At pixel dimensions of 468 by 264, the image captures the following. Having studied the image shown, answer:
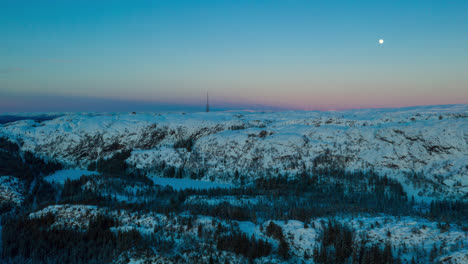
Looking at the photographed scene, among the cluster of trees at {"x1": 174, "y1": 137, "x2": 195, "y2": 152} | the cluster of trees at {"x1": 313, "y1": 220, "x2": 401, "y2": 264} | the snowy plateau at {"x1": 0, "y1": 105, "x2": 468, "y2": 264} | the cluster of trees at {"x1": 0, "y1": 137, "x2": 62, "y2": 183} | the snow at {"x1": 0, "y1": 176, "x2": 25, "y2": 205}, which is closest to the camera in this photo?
the cluster of trees at {"x1": 313, "y1": 220, "x2": 401, "y2": 264}

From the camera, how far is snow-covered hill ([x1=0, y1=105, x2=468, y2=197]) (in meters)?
43.9

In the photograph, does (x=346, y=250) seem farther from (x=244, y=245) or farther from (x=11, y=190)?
(x=11, y=190)

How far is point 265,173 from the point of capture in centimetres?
5375

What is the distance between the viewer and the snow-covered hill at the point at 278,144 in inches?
1730

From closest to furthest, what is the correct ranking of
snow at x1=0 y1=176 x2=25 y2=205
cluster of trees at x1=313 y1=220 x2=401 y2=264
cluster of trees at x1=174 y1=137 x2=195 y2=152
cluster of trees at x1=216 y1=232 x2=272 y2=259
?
cluster of trees at x1=313 y1=220 x2=401 y2=264
cluster of trees at x1=216 y1=232 x2=272 y2=259
snow at x1=0 y1=176 x2=25 y2=205
cluster of trees at x1=174 y1=137 x2=195 y2=152

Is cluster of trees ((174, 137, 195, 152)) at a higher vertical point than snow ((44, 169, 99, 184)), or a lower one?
higher

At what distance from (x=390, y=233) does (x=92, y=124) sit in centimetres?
9012

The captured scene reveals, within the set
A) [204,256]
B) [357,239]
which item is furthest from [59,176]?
[357,239]

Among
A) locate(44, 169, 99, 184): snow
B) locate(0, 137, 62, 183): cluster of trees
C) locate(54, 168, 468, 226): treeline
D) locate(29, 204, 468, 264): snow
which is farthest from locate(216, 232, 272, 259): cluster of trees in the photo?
locate(0, 137, 62, 183): cluster of trees

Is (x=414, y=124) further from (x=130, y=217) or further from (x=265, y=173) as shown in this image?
(x=130, y=217)

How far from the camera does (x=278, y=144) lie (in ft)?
200

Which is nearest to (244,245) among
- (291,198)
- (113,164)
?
(291,198)

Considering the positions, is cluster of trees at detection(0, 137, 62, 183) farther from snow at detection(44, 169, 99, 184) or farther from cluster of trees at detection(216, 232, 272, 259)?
cluster of trees at detection(216, 232, 272, 259)

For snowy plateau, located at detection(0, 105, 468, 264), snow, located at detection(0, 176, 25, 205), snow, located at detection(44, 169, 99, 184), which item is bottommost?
snow, located at detection(44, 169, 99, 184)
